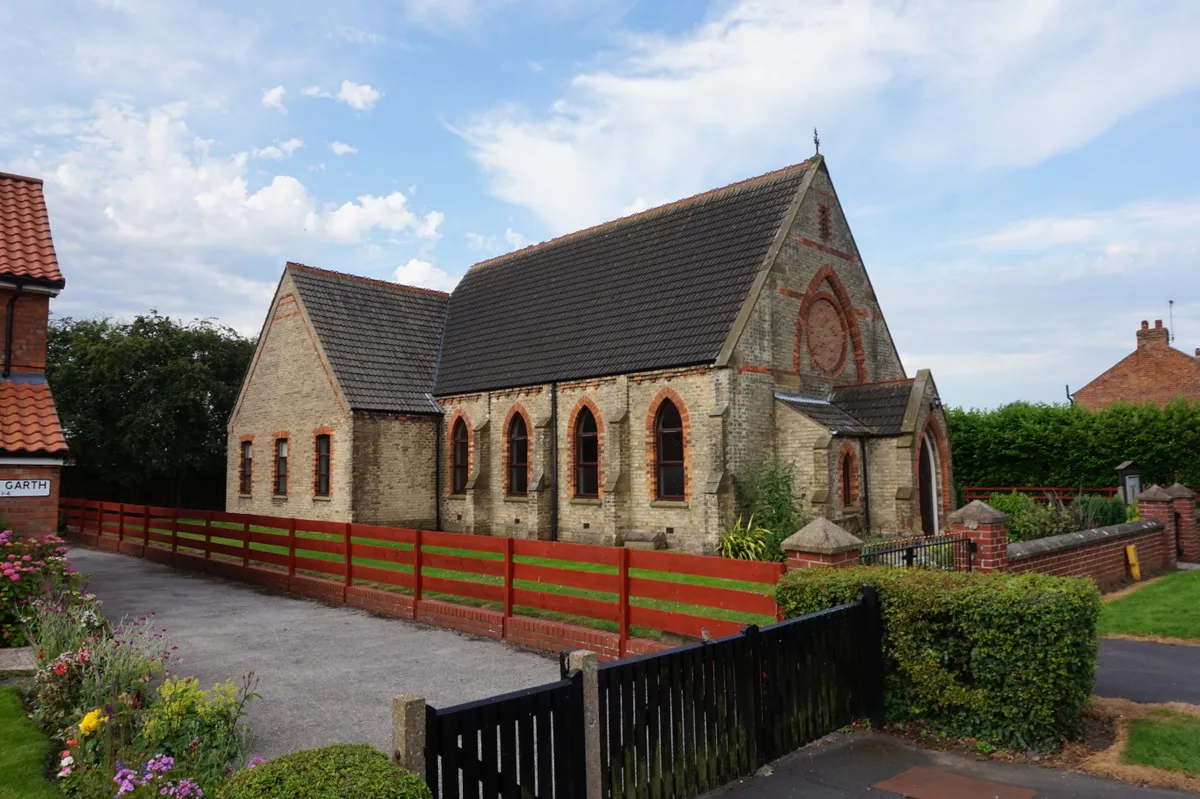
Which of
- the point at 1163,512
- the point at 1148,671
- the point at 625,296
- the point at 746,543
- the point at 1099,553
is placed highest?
the point at 625,296

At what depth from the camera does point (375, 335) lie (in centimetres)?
2584

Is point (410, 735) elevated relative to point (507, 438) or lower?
lower

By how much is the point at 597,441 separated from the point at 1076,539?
11.0 meters

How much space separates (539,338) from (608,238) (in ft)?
14.1

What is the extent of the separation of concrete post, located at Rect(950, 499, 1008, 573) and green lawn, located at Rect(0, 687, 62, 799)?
11.1 metres

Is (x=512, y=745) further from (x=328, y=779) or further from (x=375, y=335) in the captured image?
(x=375, y=335)

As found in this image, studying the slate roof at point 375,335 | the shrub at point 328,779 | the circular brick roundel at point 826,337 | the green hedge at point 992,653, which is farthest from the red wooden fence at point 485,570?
the circular brick roundel at point 826,337

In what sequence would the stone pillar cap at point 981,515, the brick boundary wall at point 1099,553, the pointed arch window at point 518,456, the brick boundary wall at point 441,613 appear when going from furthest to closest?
1. the pointed arch window at point 518,456
2. the brick boundary wall at point 1099,553
3. the stone pillar cap at point 981,515
4. the brick boundary wall at point 441,613

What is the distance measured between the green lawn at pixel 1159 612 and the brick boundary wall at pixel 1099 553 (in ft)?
2.08

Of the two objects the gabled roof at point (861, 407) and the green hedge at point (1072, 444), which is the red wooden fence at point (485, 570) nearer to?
the gabled roof at point (861, 407)

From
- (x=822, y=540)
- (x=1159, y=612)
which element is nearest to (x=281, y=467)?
(x=822, y=540)

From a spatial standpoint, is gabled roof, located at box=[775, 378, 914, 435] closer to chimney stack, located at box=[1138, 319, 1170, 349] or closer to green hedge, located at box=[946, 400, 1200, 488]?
green hedge, located at box=[946, 400, 1200, 488]

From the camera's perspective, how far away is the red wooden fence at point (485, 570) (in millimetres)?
8484

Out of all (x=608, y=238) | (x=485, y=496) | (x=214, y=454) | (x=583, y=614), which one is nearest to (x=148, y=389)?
(x=214, y=454)
